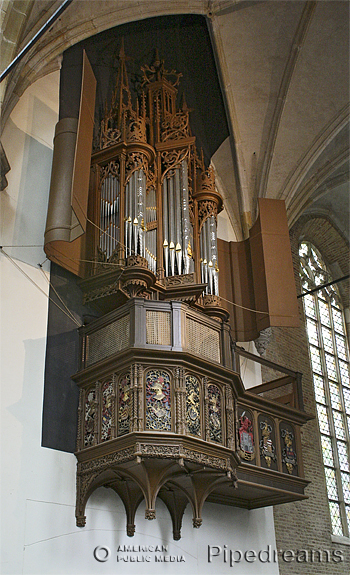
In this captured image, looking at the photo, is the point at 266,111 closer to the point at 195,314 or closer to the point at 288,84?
the point at 288,84

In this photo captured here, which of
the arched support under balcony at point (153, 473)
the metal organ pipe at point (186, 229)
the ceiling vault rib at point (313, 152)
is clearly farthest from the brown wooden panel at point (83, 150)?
the ceiling vault rib at point (313, 152)

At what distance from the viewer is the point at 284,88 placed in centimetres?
1559

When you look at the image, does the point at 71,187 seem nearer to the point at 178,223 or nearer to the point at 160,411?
the point at 178,223

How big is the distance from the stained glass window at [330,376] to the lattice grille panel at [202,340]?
744 centimetres

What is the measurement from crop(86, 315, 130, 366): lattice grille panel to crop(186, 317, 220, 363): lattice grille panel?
3.18 ft

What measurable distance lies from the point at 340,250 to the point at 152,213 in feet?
35.2

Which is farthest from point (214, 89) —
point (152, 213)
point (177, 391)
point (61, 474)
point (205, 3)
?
point (61, 474)

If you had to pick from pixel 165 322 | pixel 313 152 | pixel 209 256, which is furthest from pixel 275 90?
pixel 165 322

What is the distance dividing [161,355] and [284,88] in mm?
8576

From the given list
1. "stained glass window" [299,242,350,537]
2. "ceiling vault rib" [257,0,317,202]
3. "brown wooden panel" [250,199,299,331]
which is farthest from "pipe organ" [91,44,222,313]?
"stained glass window" [299,242,350,537]

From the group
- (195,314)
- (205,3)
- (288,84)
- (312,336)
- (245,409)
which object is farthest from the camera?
(312,336)

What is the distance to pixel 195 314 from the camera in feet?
34.4

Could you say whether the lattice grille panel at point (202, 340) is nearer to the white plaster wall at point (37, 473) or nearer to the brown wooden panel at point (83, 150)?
the brown wooden panel at point (83, 150)

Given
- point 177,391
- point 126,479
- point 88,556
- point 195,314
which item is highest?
point 195,314
